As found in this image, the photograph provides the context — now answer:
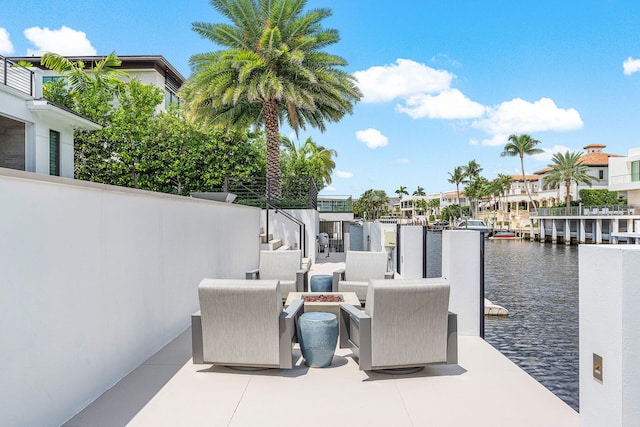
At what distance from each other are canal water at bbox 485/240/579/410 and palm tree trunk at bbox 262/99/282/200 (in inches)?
366

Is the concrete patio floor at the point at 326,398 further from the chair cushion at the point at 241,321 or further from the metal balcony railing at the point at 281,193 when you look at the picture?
the metal balcony railing at the point at 281,193

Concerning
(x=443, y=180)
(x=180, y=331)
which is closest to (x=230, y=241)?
(x=180, y=331)

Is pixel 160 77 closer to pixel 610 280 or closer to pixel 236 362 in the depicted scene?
pixel 236 362

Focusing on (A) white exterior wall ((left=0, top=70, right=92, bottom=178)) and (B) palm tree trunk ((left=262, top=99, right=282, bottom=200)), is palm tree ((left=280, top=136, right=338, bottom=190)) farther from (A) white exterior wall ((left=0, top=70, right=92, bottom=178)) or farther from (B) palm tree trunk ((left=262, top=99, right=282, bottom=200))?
(A) white exterior wall ((left=0, top=70, right=92, bottom=178))

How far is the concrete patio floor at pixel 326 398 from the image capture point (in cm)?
365

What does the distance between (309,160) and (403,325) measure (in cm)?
4026

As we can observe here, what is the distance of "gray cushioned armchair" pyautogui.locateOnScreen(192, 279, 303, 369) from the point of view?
4.42 m

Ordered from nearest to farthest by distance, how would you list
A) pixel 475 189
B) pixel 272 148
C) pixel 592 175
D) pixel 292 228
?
1. pixel 292 228
2. pixel 272 148
3. pixel 592 175
4. pixel 475 189

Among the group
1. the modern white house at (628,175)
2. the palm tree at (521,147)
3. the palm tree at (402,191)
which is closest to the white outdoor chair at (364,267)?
the modern white house at (628,175)

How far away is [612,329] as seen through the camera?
9.04 ft

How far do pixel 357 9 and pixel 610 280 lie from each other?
1860cm

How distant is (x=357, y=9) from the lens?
19031 millimetres

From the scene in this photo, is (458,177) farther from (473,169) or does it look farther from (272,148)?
(272,148)

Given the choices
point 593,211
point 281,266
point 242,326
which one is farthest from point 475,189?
point 242,326
